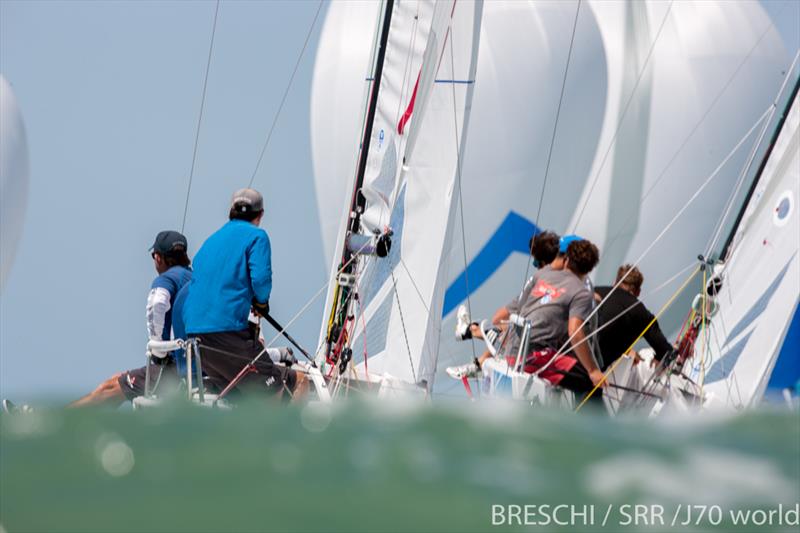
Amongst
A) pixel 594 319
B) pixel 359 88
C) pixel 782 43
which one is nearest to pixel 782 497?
pixel 594 319

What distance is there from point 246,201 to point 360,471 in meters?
2.63

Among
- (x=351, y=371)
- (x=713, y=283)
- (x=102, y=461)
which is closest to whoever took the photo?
(x=102, y=461)

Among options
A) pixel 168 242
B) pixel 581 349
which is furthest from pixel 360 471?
pixel 581 349

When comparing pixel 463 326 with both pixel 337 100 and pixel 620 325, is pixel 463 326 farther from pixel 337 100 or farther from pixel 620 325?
pixel 337 100

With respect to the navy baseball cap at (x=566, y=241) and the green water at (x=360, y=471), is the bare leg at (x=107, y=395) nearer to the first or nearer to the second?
the navy baseball cap at (x=566, y=241)

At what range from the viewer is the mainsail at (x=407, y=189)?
608 cm

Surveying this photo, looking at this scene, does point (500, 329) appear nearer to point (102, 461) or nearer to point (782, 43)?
point (102, 461)

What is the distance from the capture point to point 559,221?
12.8 metres

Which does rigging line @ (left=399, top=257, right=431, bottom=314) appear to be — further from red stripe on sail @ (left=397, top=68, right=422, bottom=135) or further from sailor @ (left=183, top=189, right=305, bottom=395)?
sailor @ (left=183, top=189, right=305, bottom=395)

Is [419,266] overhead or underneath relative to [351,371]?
overhead

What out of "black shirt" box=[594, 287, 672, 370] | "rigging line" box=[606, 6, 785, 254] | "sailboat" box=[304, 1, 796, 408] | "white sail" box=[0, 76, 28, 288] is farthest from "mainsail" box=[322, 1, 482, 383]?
"white sail" box=[0, 76, 28, 288]

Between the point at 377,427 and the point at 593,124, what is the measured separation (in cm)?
1095

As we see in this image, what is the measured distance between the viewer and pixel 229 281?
4.71 meters

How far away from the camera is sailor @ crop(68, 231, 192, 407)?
191 inches
